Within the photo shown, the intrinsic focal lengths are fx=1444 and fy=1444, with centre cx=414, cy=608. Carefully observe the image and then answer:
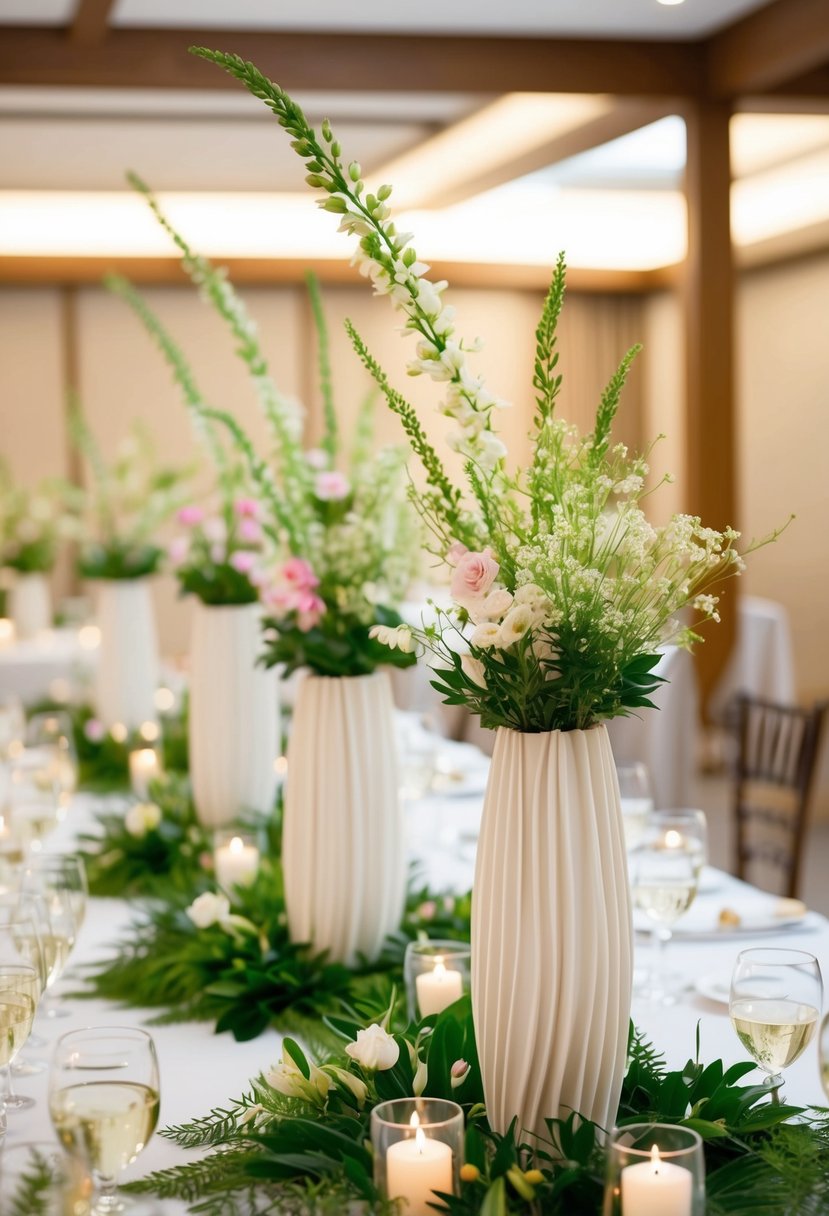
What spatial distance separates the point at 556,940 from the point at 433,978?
39 centimetres

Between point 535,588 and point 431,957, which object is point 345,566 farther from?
point 535,588

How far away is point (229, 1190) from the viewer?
1253 millimetres

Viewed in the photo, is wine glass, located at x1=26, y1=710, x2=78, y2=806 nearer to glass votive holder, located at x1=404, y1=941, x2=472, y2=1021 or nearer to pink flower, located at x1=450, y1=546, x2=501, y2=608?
glass votive holder, located at x1=404, y1=941, x2=472, y2=1021

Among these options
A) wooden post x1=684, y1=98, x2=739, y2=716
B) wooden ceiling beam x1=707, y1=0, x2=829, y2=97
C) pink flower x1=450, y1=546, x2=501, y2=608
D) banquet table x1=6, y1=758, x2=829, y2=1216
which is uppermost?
wooden ceiling beam x1=707, y1=0, x2=829, y2=97

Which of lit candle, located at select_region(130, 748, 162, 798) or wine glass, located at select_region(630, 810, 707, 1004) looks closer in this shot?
wine glass, located at select_region(630, 810, 707, 1004)

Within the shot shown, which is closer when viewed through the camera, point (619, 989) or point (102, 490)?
point (619, 989)

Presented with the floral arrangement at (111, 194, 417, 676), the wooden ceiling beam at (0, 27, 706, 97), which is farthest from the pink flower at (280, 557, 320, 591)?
the wooden ceiling beam at (0, 27, 706, 97)

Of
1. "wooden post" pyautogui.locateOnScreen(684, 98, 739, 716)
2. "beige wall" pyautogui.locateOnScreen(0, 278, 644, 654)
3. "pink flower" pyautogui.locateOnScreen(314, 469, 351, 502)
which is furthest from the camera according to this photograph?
"beige wall" pyautogui.locateOnScreen(0, 278, 644, 654)

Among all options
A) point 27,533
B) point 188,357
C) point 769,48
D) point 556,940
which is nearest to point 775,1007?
point 556,940

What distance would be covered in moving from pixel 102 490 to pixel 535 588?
10.2ft

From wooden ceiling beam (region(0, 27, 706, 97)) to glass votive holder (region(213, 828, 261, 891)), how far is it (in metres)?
3.47

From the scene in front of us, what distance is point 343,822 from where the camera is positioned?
2035 millimetres

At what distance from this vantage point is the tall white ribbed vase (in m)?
3.70

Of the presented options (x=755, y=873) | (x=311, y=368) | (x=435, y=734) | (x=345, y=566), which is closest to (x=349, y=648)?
(x=345, y=566)
